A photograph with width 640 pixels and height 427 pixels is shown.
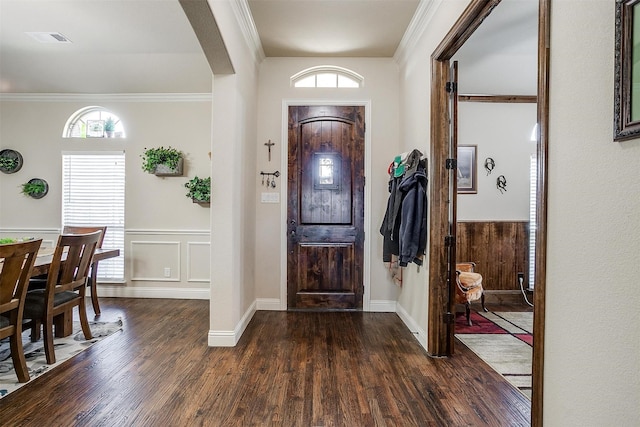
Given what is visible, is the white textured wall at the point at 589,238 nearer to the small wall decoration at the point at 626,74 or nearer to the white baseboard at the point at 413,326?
the small wall decoration at the point at 626,74

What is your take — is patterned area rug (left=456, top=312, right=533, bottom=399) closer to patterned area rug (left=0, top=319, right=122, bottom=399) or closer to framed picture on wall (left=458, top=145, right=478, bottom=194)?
framed picture on wall (left=458, top=145, right=478, bottom=194)

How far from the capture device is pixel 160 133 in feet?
14.7

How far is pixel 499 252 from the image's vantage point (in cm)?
432

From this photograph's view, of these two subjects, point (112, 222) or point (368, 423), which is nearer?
point (368, 423)

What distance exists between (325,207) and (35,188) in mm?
3892

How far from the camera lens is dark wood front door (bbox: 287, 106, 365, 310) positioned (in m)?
3.93

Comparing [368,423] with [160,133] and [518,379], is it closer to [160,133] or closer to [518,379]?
[518,379]

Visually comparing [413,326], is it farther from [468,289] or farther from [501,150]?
[501,150]

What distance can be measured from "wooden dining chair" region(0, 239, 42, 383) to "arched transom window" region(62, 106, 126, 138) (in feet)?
9.20

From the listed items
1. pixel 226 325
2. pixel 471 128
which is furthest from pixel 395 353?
pixel 471 128

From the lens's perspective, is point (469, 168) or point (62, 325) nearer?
point (62, 325)

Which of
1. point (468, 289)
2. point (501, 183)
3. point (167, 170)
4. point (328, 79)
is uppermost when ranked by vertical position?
point (328, 79)

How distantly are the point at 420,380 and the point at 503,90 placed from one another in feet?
11.9

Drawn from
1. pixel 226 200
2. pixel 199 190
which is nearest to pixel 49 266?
pixel 226 200
